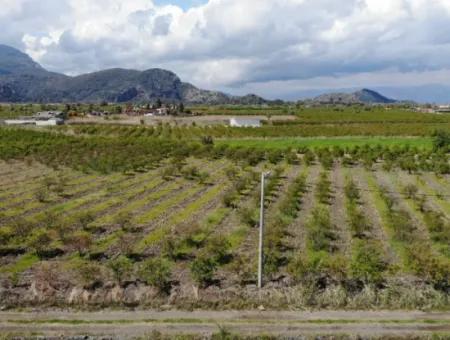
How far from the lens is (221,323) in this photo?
12773mm

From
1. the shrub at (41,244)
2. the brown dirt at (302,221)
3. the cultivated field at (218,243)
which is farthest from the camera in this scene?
the brown dirt at (302,221)

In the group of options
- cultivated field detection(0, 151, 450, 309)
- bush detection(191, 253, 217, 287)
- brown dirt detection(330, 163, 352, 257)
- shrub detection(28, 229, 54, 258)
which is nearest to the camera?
cultivated field detection(0, 151, 450, 309)

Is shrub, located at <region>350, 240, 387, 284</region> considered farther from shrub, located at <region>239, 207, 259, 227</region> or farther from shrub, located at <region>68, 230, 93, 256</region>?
shrub, located at <region>68, 230, 93, 256</region>

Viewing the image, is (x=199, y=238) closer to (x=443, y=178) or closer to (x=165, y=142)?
(x=443, y=178)

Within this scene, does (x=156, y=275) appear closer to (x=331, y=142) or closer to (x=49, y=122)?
(x=331, y=142)

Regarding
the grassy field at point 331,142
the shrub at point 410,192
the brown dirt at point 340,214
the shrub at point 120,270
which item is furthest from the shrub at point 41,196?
the grassy field at point 331,142

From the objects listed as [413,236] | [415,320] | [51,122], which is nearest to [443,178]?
[413,236]

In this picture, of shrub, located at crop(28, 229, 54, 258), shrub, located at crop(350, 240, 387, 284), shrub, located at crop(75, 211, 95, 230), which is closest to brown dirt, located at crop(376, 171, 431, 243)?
shrub, located at crop(350, 240, 387, 284)

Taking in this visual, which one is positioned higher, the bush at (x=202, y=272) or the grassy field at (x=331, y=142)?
the bush at (x=202, y=272)

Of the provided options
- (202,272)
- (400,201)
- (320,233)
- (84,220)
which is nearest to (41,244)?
(84,220)

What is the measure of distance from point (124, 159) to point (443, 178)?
27.7 meters

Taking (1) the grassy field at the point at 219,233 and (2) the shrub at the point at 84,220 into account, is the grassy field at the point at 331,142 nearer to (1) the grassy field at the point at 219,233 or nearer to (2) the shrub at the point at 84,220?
(1) the grassy field at the point at 219,233

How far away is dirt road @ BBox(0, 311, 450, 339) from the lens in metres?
12.3

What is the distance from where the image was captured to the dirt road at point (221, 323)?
1233 cm
